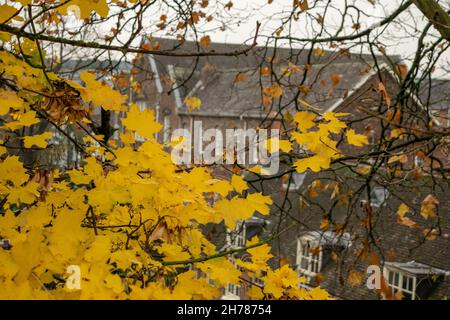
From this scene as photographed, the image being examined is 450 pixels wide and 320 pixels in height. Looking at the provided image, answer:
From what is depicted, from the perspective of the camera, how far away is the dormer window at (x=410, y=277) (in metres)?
12.9

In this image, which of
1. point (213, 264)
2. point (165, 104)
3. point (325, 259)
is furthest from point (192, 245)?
point (165, 104)

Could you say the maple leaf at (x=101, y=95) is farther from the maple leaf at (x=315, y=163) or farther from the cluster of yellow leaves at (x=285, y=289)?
the cluster of yellow leaves at (x=285, y=289)

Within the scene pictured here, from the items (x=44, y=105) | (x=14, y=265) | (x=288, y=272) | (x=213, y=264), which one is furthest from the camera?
(x=44, y=105)

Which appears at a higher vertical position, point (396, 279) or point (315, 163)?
point (315, 163)

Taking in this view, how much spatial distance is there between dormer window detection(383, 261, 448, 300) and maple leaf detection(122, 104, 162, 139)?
11.8 m

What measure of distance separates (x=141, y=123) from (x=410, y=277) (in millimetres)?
13348

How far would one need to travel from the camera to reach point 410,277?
13.7 m

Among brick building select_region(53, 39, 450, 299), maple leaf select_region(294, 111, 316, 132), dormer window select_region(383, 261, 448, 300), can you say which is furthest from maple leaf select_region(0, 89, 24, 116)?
dormer window select_region(383, 261, 448, 300)

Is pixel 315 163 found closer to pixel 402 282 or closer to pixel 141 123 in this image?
pixel 141 123

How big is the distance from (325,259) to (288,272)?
1452 cm

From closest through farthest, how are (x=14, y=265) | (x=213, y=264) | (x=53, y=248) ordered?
(x=14, y=265)
(x=53, y=248)
(x=213, y=264)

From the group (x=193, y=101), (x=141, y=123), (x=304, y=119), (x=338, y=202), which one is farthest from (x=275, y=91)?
(x=141, y=123)

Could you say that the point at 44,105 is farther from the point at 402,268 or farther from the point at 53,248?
the point at 402,268

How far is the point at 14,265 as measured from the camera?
139cm
